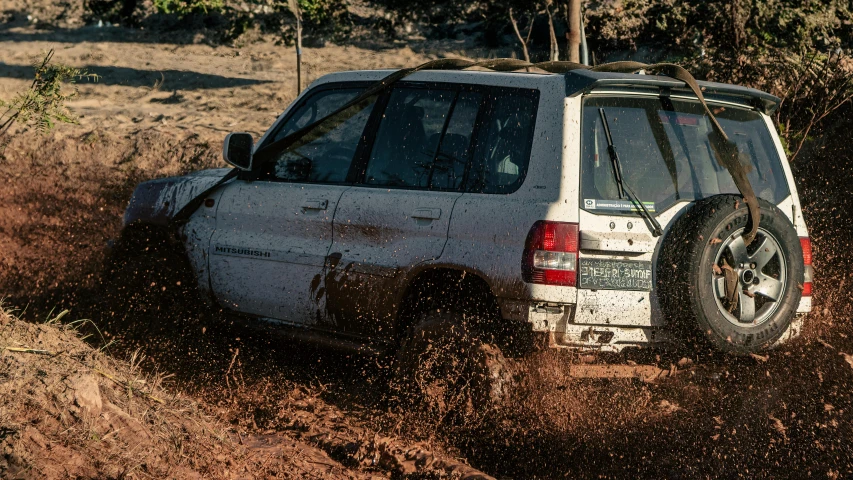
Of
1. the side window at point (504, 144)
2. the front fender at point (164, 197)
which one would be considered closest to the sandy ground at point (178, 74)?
the front fender at point (164, 197)

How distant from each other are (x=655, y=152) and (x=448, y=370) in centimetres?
148

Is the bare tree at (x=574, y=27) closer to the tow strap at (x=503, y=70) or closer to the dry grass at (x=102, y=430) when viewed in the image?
the tow strap at (x=503, y=70)

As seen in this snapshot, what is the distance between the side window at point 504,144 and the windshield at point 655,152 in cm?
30

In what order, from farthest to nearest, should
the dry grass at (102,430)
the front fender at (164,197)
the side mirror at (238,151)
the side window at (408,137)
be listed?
the front fender at (164,197)
the side mirror at (238,151)
the side window at (408,137)
the dry grass at (102,430)

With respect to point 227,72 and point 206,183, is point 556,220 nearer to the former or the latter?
point 206,183

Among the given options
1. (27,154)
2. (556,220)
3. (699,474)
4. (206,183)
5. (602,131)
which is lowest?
(27,154)

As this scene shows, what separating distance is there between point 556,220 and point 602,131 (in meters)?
0.53

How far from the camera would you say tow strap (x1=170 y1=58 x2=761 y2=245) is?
4.53m

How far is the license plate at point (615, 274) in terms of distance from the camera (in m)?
4.37

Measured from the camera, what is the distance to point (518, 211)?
450cm

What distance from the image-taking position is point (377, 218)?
5.09 m

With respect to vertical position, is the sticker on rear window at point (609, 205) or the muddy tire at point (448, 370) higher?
the sticker on rear window at point (609, 205)

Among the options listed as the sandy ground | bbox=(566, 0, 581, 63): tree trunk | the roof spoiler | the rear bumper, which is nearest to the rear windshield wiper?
the roof spoiler

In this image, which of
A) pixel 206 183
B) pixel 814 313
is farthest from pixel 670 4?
pixel 206 183
